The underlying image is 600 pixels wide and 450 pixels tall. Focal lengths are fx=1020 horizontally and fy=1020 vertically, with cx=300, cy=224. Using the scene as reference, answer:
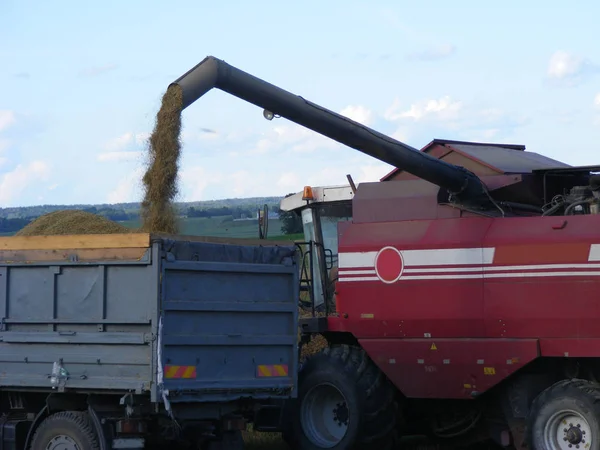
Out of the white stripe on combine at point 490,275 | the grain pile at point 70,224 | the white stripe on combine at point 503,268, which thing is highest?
the grain pile at point 70,224

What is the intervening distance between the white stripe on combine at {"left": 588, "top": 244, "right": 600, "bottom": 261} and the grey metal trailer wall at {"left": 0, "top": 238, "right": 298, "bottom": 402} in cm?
278

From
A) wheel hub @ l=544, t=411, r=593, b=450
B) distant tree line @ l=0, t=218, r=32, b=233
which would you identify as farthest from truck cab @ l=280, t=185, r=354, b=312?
distant tree line @ l=0, t=218, r=32, b=233

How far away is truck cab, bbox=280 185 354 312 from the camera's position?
40.1 feet

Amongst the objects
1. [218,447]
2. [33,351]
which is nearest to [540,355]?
[218,447]

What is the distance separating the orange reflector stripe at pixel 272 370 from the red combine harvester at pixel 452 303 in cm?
182

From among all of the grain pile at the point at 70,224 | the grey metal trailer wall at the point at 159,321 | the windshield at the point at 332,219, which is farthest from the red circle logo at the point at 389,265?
the grain pile at the point at 70,224

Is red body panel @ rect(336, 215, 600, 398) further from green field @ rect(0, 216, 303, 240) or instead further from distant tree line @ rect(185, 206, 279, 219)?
distant tree line @ rect(185, 206, 279, 219)

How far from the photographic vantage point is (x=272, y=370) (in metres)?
9.35

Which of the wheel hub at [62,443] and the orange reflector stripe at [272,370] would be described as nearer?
the wheel hub at [62,443]

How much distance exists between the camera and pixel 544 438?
9.53 m

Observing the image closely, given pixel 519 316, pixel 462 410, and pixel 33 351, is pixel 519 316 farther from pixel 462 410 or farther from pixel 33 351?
pixel 33 351

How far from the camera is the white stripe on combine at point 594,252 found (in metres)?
9.52

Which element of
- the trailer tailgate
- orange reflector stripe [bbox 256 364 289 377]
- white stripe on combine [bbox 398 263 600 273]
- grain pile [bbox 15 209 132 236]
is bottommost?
orange reflector stripe [bbox 256 364 289 377]

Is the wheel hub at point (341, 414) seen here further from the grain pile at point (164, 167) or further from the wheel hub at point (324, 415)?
the grain pile at point (164, 167)
